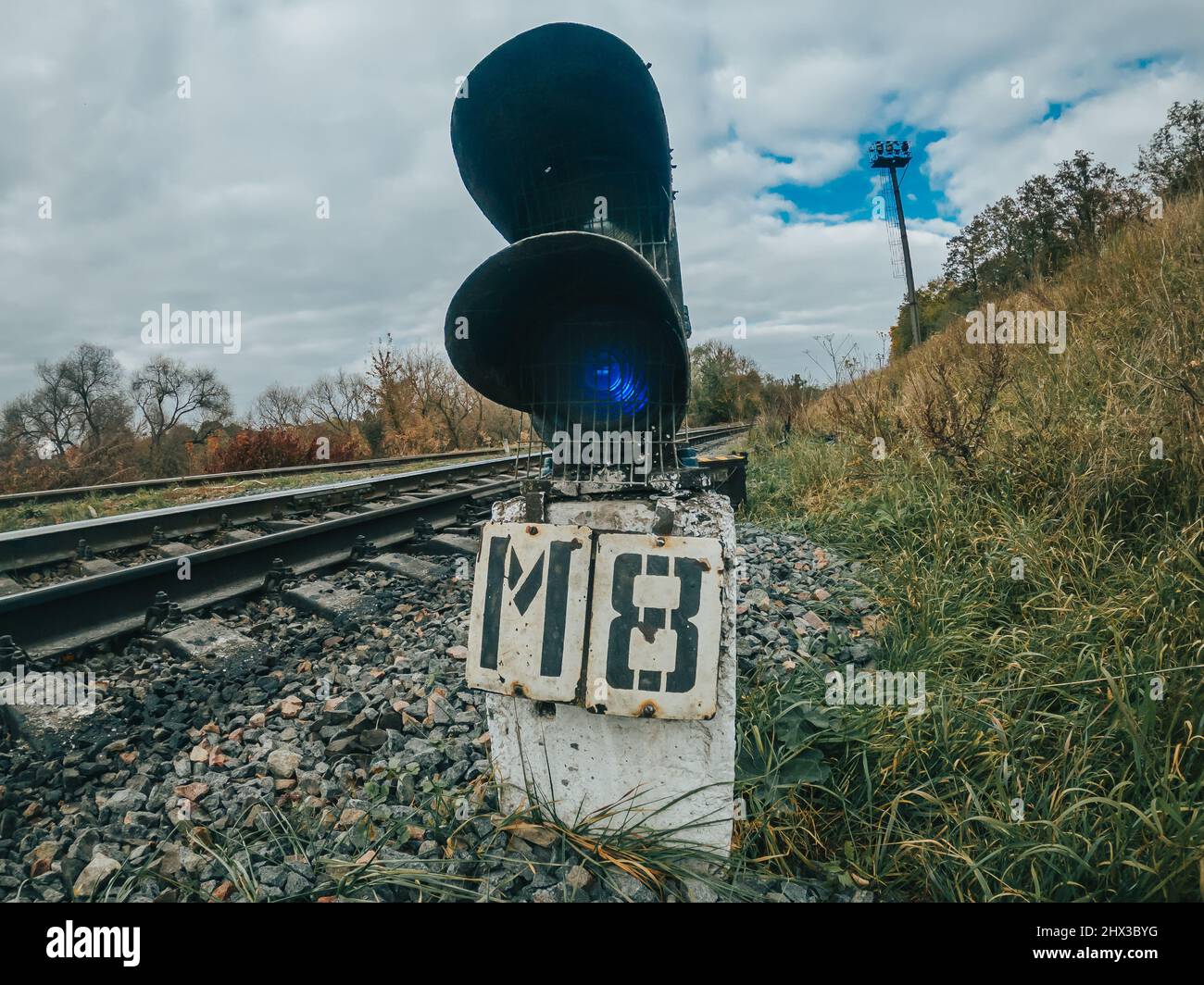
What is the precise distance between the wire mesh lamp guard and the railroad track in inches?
37.6

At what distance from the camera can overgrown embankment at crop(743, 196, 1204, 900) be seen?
1.75m

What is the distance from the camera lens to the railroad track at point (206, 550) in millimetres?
3189

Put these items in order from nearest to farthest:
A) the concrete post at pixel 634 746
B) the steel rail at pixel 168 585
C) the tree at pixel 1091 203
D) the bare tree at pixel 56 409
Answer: the concrete post at pixel 634 746 → the steel rail at pixel 168 585 → the tree at pixel 1091 203 → the bare tree at pixel 56 409

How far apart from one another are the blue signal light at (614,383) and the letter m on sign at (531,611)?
43 cm

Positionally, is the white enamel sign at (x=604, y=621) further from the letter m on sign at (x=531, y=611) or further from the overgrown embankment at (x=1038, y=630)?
the overgrown embankment at (x=1038, y=630)

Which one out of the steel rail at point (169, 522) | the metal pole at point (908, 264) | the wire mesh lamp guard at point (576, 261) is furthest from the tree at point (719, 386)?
the wire mesh lamp guard at point (576, 261)

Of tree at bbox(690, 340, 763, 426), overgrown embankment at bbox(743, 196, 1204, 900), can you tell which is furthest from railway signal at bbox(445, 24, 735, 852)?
tree at bbox(690, 340, 763, 426)

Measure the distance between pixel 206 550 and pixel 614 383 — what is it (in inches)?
144

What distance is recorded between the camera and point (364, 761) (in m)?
2.23

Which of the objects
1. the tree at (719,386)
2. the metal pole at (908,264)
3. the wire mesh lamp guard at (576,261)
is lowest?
the wire mesh lamp guard at (576,261)

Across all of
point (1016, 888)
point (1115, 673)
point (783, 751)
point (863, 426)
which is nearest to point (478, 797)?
point (783, 751)
